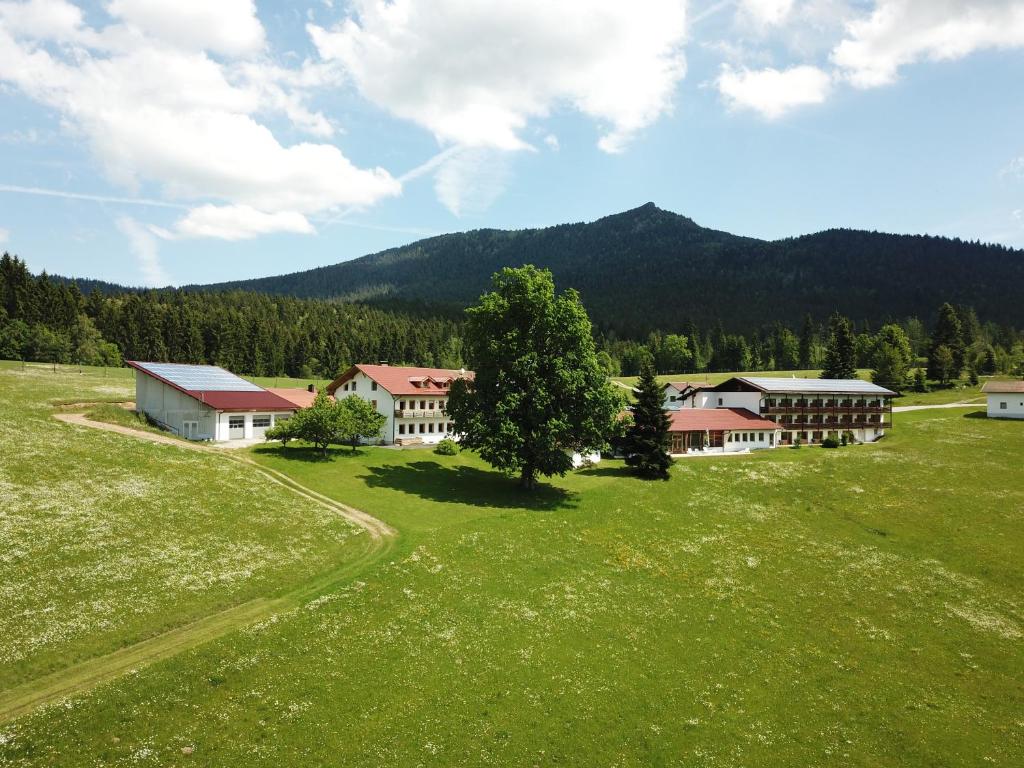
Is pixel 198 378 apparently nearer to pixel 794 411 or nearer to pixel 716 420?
pixel 716 420

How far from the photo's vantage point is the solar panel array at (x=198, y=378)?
66.1 m

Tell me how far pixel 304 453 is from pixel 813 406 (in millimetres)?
76797

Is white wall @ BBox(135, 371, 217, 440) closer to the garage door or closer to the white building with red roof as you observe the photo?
the garage door

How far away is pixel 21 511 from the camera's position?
34.9 metres

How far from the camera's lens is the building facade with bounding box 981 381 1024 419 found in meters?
91.1

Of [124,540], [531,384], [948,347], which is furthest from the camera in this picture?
[948,347]

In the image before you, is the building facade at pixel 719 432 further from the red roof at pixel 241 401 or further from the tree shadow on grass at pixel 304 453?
the red roof at pixel 241 401

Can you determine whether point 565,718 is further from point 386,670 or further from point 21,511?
point 21,511

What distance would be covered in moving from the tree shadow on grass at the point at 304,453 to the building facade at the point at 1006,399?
322 feet

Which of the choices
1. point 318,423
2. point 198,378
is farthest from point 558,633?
point 198,378

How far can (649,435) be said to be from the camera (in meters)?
65.5

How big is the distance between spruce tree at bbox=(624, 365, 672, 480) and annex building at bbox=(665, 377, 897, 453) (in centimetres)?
1924

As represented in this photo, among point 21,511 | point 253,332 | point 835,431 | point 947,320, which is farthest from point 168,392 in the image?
point 947,320

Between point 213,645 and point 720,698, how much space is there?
77.3 feet
